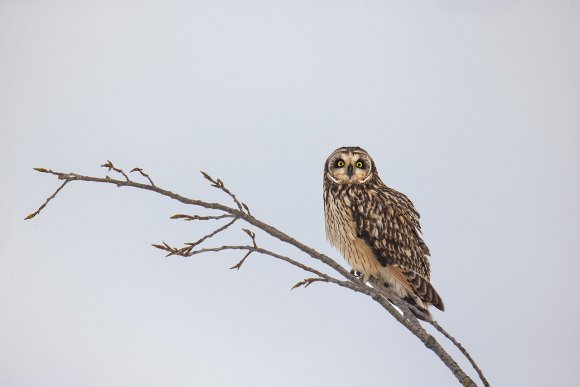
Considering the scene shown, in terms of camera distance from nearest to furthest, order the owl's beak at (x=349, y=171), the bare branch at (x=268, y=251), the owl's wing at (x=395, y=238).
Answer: the bare branch at (x=268, y=251)
the owl's wing at (x=395, y=238)
the owl's beak at (x=349, y=171)

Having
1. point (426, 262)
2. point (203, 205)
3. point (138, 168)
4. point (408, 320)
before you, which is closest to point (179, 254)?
point (203, 205)

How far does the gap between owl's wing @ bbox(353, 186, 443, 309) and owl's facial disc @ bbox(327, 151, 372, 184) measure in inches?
6.6

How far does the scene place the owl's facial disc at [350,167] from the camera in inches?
228

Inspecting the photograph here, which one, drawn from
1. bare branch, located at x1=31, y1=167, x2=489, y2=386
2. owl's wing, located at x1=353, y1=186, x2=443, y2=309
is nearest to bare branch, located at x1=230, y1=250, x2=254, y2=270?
bare branch, located at x1=31, y1=167, x2=489, y2=386

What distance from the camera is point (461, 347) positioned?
314 centimetres

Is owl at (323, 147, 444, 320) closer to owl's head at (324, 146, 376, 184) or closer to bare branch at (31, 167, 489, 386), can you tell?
owl's head at (324, 146, 376, 184)

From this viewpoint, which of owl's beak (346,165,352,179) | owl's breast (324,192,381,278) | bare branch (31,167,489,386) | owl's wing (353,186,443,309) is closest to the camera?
bare branch (31,167,489,386)

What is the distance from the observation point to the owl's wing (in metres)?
5.38

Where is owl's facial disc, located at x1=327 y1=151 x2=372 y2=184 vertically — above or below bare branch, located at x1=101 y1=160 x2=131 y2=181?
above

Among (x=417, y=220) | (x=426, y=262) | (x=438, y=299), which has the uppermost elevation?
(x=417, y=220)

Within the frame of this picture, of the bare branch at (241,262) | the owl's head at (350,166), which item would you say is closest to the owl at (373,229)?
the owl's head at (350,166)

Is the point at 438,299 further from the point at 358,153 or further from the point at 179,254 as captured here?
the point at 179,254

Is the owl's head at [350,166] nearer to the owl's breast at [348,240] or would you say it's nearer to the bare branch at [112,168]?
the owl's breast at [348,240]

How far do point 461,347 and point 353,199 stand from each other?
263 cm
